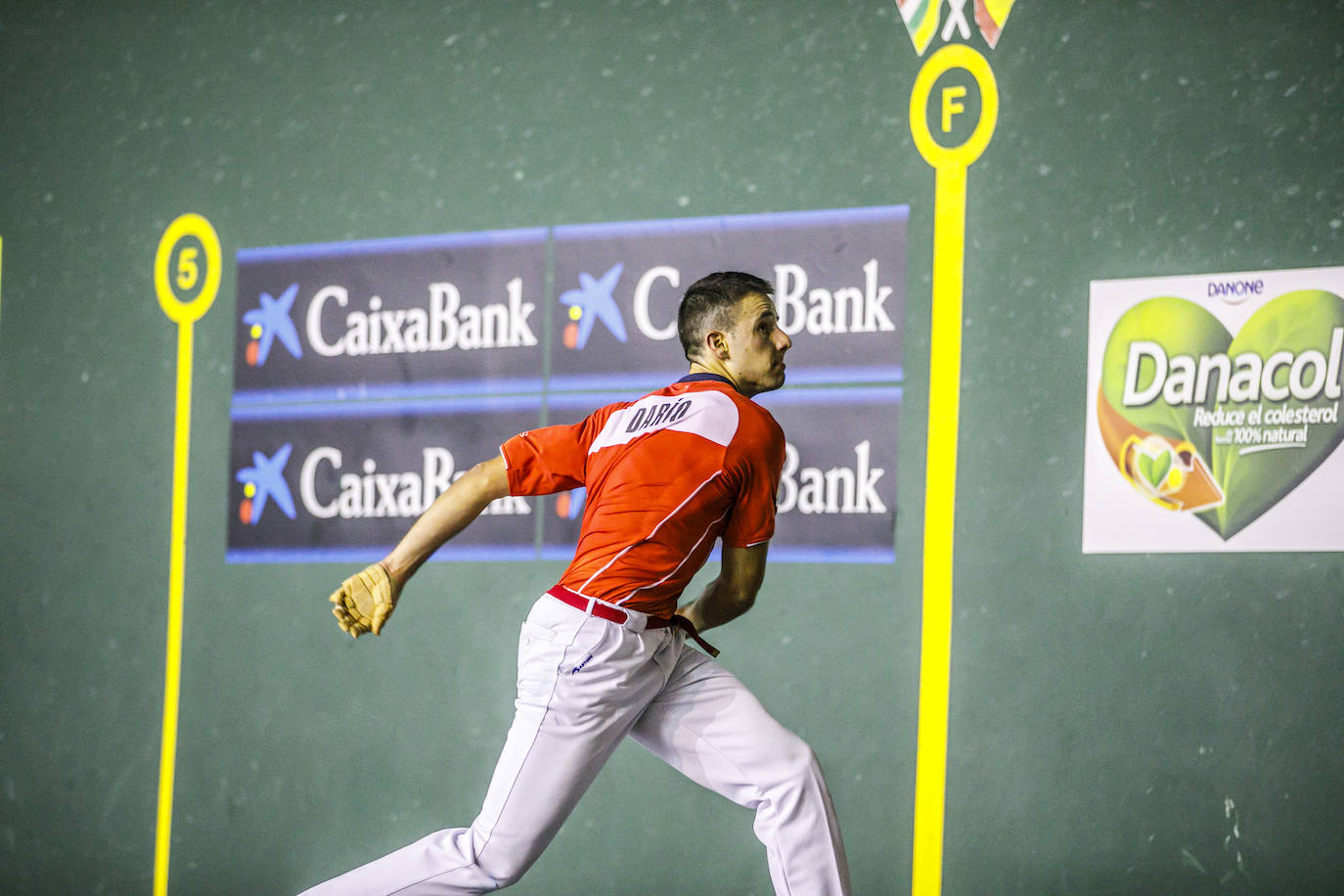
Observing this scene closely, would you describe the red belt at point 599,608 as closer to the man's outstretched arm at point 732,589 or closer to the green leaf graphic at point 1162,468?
the man's outstretched arm at point 732,589

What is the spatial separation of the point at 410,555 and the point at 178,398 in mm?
2101

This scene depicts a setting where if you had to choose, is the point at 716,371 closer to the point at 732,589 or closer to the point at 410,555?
the point at 732,589

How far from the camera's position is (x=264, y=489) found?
412 centimetres

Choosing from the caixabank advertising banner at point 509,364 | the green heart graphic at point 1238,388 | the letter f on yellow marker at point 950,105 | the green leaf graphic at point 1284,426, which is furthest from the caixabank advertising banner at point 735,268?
the green leaf graphic at point 1284,426

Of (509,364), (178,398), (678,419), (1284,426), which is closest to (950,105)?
(1284,426)

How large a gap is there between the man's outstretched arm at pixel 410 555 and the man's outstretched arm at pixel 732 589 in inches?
17.6

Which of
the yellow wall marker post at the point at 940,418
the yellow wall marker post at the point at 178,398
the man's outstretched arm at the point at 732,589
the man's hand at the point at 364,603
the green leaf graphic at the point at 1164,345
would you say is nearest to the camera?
the man's hand at the point at 364,603

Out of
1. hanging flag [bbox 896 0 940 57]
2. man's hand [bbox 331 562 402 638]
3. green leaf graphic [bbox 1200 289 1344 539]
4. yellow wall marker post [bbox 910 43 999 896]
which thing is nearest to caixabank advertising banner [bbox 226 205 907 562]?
yellow wall marker post [bbox 910 43 999 896]

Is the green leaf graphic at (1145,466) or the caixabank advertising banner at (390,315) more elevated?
the caixabank advertising banner at (390,315)

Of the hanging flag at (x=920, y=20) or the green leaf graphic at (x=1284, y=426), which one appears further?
the hanging flag at (x=920, y=20)

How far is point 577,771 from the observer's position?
244 centimetres

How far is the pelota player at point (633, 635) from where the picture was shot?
2.42m

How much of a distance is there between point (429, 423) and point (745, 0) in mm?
1492

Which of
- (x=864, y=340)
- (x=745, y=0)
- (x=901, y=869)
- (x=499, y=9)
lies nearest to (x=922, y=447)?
(x=864, y=340)
